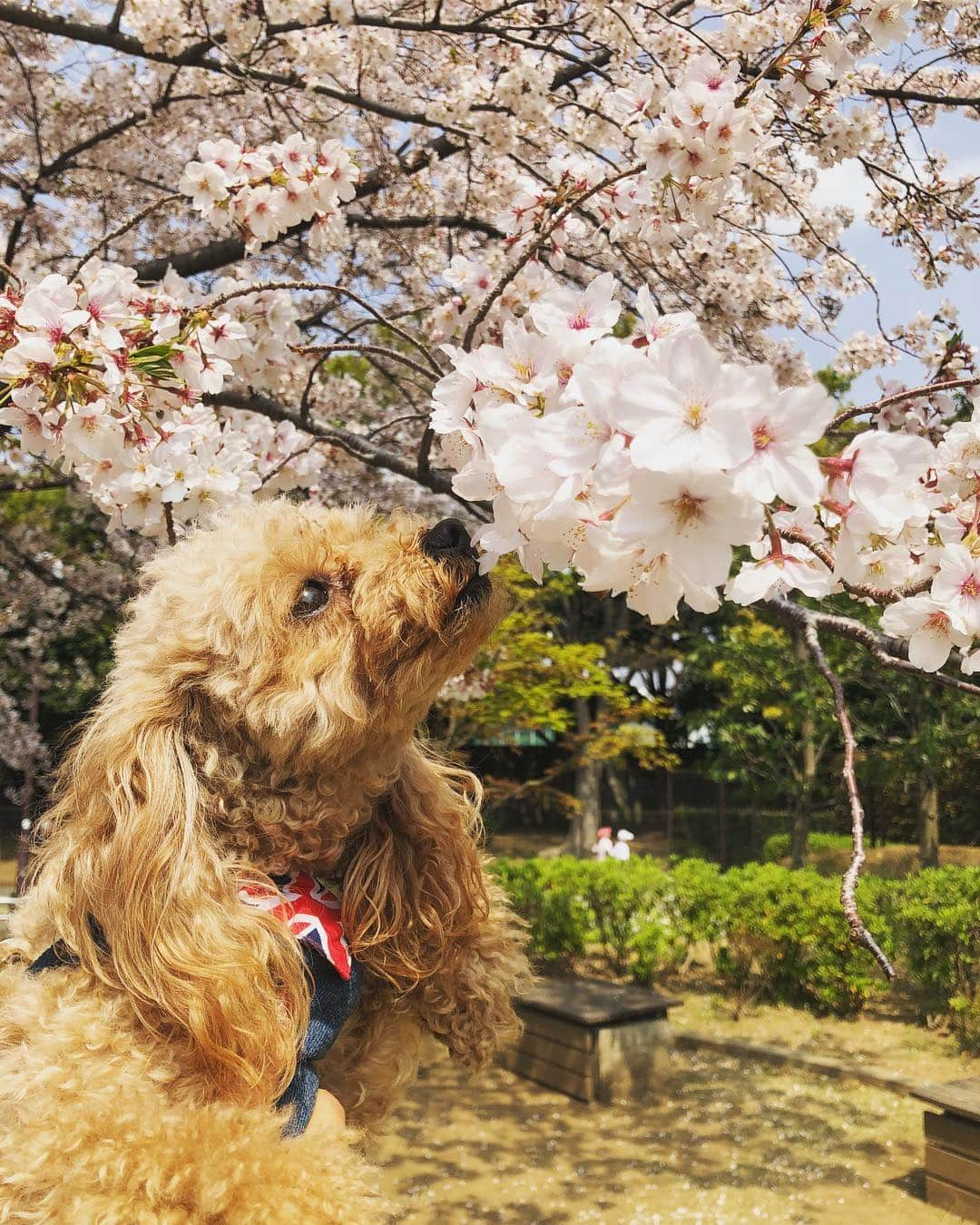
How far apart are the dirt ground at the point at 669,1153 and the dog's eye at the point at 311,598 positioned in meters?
3.33

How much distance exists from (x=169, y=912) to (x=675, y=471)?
0.99 meters

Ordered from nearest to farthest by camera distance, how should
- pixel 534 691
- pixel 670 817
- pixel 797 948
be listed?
pixel 797 948
pixel 534 691
pixel 670 817

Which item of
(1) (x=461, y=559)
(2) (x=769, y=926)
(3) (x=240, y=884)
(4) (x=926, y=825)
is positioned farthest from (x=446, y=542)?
(4) (x=926, y=825)

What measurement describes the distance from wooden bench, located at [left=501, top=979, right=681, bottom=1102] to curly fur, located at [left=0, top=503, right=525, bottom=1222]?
3.73 metres

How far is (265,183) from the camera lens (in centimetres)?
312

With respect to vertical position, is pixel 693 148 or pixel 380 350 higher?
pixel 693 148

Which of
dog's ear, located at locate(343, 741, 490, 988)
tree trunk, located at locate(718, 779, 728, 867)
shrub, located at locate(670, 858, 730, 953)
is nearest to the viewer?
dog's ear, located at locate(343, 741, 490, 988)

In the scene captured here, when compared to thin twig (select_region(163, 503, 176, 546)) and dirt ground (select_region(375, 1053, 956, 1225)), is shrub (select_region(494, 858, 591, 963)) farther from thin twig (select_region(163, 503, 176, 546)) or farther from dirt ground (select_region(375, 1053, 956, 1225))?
thin twig (select_region(163, 503, 176, 546))

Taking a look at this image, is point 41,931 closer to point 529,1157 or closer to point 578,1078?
point 529,1157

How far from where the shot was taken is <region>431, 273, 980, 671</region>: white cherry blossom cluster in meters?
0.82

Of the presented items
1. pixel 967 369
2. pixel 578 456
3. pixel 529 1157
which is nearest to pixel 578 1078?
pixel 529 1157

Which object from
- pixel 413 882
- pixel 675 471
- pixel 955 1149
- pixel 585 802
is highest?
pixel 675 471

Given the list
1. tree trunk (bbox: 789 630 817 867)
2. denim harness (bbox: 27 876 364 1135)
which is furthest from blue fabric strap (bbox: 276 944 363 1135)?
tree trunk (bbox: 789 630 817 867)

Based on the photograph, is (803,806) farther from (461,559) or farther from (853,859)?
(461,559)
